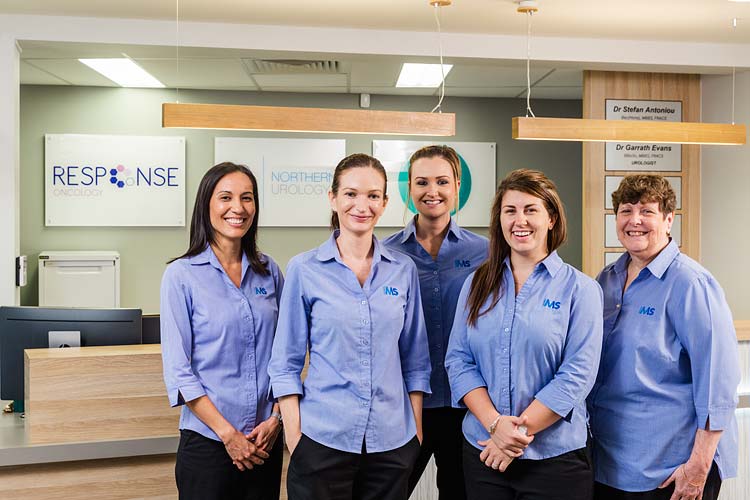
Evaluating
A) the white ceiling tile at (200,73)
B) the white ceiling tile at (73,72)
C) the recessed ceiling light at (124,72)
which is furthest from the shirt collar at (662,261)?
the white ceiling tile at (73,72)

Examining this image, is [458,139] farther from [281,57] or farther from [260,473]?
[260,473]

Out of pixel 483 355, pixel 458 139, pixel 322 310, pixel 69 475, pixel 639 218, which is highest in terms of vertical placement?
pixel 458 139

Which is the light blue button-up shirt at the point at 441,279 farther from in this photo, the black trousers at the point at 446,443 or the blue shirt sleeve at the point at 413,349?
the blue shirt sleeve at the point at 413,349

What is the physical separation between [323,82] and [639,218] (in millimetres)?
4223

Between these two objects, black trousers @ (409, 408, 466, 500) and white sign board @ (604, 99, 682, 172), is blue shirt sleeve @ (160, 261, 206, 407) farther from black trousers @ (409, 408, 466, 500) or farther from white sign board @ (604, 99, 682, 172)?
white sign board @ (604, 99, 682, 172)

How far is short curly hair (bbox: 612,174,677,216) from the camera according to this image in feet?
6.84

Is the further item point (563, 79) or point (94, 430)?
point (563, 79)

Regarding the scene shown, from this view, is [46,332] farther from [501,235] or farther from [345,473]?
[501,235]

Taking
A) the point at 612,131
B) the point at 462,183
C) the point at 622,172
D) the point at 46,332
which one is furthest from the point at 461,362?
the point at 462,183

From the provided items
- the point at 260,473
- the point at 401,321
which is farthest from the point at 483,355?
the point at 260,473

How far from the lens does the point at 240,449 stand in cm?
202

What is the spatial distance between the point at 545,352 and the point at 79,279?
4924mm

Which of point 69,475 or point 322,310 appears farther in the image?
point 69,475

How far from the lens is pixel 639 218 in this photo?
2.09 m
